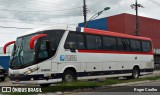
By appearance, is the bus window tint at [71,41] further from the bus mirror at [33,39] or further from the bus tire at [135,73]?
the bus tire at [135,73]

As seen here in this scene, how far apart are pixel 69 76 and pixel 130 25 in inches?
1411

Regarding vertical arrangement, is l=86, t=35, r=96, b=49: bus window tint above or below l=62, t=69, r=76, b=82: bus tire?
above

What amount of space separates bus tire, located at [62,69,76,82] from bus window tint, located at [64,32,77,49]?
1349 mm

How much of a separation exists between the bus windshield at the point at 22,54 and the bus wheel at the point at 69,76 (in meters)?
2.43

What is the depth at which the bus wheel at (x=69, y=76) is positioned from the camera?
18263 mm

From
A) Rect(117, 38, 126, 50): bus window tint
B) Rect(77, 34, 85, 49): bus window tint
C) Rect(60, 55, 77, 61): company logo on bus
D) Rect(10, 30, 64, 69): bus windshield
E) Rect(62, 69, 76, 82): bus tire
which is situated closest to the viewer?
Rect(10, 30, 64, 69): bus windshield

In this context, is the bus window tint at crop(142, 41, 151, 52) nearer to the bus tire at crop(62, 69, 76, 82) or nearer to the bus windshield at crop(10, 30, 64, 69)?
the bus tire at crop(62, 69, 76, 82)

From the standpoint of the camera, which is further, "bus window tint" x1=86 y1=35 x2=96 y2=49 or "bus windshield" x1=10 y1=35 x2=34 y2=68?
"bus window tint" x1=86 y1=35 x2=96 y2=49

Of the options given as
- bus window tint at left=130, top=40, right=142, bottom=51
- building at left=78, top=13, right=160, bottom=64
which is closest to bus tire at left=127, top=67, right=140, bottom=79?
bus window tint at left=130, top=40, right=142, bottom=51

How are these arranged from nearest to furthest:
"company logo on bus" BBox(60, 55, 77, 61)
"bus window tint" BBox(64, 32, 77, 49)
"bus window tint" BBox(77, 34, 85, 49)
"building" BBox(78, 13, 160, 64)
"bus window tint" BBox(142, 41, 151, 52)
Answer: "company logo on bus" BBox(60, 55, 77, 61) → "bus window tint" BBox(64, 32, 77, 49) → "bus window tint" BBox(77, 34, 85, 49) → "bus window tint" BBox(142, 41, 151, 52) → "building" BBox(78, 13, 160, 64)

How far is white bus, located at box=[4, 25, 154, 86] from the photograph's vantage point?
16.8m

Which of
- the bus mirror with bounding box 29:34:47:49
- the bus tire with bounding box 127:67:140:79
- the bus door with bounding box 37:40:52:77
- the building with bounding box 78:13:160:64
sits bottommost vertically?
the bus tire with bounding box 127:67:140:79

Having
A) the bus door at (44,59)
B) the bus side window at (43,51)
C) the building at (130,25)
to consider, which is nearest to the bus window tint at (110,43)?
the bus door at (44,59)

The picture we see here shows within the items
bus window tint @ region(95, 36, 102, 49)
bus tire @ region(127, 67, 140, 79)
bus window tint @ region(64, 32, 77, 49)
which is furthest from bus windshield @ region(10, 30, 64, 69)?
bus tire @ region(127, 67, 140, 79)
